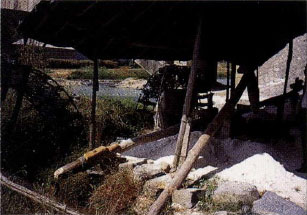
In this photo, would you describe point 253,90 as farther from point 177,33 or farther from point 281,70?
point 281,70

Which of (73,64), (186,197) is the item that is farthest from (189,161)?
(73,64)

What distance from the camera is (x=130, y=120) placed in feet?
34.4

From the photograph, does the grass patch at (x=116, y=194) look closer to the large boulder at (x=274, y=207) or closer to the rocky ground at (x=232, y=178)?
the rocky ground at (x=232, y=178)

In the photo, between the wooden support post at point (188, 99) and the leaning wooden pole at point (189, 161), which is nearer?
the leaning wooden pole at point (189, 161)

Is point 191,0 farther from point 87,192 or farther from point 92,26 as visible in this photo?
point 87,192

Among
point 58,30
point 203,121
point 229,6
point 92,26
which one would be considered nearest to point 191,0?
point 229,6

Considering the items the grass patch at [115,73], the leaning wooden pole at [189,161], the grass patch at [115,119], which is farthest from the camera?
the grass patch at [115,73]

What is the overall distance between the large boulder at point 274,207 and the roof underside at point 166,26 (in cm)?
257

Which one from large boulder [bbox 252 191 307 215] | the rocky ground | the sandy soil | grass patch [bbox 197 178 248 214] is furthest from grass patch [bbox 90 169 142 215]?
large boulder [bbox 252 191 307 215]

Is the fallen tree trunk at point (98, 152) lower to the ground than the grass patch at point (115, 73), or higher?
lower

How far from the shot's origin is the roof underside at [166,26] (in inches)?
214

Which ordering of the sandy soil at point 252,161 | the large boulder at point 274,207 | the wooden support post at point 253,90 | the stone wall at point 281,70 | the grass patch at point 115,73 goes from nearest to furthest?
1. the large boulder at point 274,207
2. the sandy soil at point 252,161
3. the wooden support post at point 253,90
4. the stone wall at point 281,70
5. the grass patch at point 115,73

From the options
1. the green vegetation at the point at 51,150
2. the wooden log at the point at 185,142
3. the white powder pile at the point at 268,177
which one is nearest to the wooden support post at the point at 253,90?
the white powder pile at the point at 268,177

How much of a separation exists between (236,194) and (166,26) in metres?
3.38
